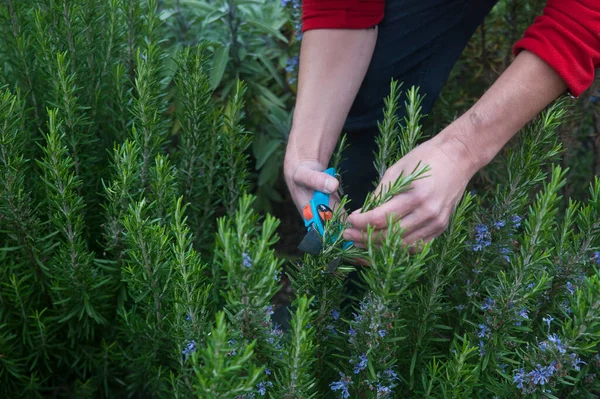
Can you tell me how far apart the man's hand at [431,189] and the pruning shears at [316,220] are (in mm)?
63

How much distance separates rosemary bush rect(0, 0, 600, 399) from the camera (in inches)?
39.8

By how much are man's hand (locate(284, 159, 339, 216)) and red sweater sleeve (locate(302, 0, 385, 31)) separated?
1.45ft

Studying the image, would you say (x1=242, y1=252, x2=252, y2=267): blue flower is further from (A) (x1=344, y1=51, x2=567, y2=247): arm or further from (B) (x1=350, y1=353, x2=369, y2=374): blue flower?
(A) (x1=344, y1=51, x2=567, y2=247): arm

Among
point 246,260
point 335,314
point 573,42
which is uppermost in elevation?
point 573,42

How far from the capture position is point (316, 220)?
1391 millimetres

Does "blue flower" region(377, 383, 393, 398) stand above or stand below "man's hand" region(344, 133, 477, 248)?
below

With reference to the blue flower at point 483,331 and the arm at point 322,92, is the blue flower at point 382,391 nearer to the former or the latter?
the blue flower at point 483,331

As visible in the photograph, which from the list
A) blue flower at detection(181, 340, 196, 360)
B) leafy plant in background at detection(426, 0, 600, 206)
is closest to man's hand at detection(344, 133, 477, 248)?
blue flower at detection(181, 340, 196, 360)

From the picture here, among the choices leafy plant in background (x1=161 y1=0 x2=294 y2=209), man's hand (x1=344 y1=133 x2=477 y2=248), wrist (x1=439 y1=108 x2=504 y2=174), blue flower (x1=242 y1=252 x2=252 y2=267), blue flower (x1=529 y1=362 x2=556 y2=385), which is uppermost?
blue flower (x1=242 y1=252 x2=252 y2=267)

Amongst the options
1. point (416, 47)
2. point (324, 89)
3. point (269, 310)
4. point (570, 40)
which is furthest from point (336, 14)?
point (269, 310)

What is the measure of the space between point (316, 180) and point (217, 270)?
0.32 meters

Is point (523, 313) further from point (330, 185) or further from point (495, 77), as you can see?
point (495, 77)

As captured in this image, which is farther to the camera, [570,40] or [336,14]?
[336,14]

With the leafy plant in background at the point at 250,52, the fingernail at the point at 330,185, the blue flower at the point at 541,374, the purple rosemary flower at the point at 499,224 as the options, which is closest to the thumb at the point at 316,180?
the fingernail at the point at 330,185
